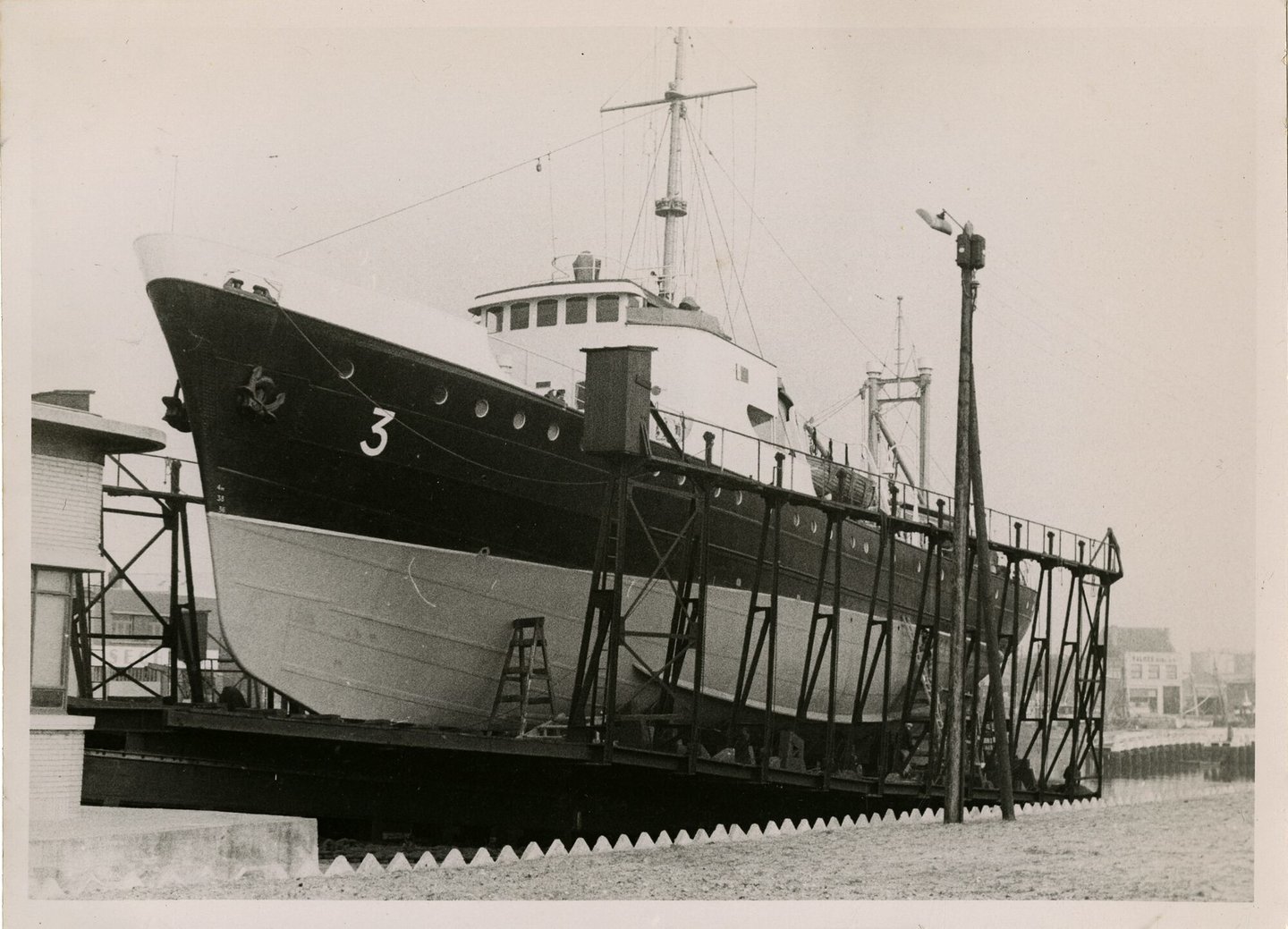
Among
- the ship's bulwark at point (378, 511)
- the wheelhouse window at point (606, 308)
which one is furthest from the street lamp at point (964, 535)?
the wheelhouse window at point (606, 308)

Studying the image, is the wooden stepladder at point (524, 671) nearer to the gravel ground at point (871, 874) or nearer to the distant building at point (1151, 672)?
the gravel ground at point (871, 874)

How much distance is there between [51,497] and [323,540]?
3.22 meters

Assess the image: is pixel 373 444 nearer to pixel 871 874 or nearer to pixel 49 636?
pixel 49 636

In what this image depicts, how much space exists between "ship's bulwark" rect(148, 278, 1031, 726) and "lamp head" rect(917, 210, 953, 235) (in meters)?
4.16

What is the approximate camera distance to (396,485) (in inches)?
599

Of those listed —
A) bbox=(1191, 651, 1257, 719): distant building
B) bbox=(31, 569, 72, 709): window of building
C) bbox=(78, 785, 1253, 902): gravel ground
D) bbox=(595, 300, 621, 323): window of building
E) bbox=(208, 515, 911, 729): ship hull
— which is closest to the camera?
bbox=(78, 785, 1253, 902): gravel ground

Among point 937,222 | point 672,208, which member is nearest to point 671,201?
point 672,208

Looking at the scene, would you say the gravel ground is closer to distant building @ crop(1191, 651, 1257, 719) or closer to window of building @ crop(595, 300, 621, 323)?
distant building @ crop(1191, 651, 1257, 719)

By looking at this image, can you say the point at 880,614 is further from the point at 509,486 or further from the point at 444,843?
the point at 444,843

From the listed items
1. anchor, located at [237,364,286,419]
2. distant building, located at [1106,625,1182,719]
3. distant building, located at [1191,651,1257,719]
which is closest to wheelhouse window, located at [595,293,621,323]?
anchor, located at [237,364,286,419]

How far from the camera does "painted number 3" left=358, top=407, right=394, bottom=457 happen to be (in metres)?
15.0

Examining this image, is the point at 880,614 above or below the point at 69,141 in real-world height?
below

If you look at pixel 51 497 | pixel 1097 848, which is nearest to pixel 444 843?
pixel 51 497

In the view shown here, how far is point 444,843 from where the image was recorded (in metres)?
14.4
